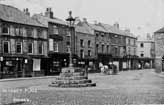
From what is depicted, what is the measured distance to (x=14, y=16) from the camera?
33438mm

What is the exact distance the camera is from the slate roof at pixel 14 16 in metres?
32.0

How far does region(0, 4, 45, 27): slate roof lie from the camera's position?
3203cm

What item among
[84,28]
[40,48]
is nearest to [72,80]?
[40,48]

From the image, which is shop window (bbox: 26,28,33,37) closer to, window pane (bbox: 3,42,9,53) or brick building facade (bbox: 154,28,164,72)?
window pane (bbox: 3,42,9,53)

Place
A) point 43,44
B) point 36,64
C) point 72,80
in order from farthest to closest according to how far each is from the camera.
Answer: point 43,44 → point 36,64 → point 72,80

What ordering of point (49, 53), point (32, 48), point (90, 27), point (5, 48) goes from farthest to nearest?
1. point (90, 27)
2. point (49, 53)
3. point (32, 48)
4. point (5, 48)

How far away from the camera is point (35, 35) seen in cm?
3544

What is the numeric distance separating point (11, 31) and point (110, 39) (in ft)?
86.1

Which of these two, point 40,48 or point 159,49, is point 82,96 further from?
point 159,49

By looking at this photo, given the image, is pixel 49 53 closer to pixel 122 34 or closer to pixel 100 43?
pixel 100 43

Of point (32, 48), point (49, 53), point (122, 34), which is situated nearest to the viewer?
point (32, 48)

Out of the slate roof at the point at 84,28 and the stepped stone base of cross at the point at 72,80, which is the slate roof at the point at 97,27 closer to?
the slate roof at the point at 84,28

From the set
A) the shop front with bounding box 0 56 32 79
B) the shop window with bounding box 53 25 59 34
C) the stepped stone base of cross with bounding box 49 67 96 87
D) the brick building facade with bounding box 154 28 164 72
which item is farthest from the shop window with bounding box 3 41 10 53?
the brick building facade with bounding box 154 28 164 72

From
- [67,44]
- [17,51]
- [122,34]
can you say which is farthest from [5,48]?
[122,34]
